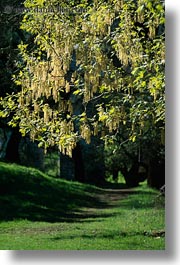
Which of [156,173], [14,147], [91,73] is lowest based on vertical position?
[156,173]

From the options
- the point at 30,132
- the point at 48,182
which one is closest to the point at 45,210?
the point at 48,182

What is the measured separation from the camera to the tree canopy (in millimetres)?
4910

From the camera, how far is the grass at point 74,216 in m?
5.04

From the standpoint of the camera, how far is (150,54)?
4965 mm

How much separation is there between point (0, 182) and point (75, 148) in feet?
2.66

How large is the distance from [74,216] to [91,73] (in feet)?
3.24

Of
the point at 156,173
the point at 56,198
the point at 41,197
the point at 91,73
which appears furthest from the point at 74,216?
the point at 91,73

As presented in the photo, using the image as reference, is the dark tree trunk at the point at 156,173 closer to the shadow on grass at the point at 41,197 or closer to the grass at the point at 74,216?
the grass at the point at 74,216

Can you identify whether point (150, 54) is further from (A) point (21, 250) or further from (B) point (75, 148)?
(A) point (21, 250)

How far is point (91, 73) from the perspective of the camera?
4.93 metres

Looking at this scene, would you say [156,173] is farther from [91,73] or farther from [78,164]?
[91,73]

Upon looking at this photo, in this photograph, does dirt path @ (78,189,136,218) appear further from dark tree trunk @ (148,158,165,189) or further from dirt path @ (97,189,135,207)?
dark tree trunk @ (148,158,165,189)

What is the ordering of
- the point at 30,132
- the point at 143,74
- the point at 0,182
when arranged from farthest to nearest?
the point at 0,182, the point at 30,132, the point at 143,74

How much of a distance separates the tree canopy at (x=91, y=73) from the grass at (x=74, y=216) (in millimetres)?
374
